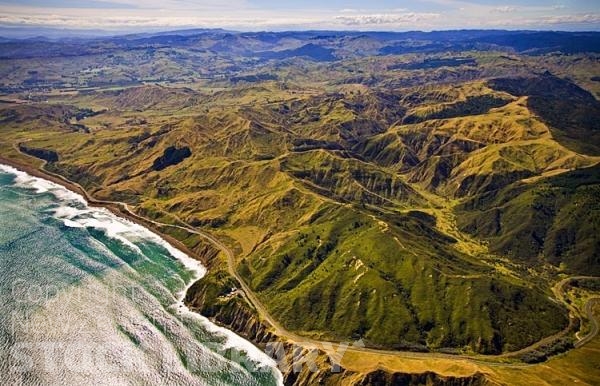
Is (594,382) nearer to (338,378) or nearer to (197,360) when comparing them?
(338,378)

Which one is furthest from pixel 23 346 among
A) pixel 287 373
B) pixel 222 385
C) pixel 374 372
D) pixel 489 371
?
pixel 489 371

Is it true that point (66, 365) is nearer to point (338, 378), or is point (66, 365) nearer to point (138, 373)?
point (138, 373)

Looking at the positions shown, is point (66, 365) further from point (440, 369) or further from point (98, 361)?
point (440, 369)

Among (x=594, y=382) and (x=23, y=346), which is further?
(x=23, y=346)

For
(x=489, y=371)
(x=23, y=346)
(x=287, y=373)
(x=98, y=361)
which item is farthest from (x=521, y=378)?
(x=23, y=346)

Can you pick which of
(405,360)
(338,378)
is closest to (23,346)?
(338,378)

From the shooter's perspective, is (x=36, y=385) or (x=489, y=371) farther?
(x=489, y=371)

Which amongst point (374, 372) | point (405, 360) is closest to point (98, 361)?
point (374, 372)
